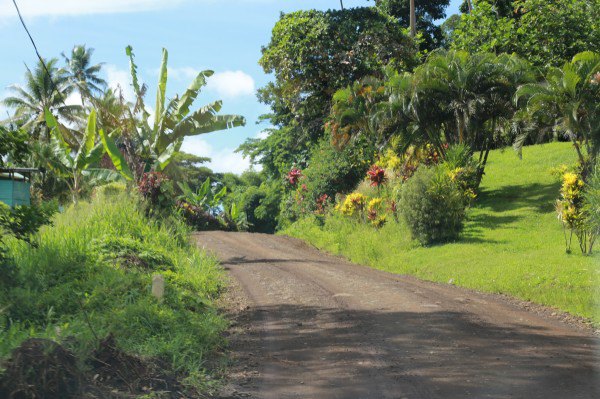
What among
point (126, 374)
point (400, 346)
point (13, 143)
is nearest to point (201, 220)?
point (13, 143)

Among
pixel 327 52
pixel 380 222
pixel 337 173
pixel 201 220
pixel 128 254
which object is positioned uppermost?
pixel 327 52

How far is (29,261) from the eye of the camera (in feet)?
35.2

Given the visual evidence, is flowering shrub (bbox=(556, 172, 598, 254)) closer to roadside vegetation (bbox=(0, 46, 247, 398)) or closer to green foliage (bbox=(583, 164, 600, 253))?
green foliage (bbox=(583, 164, 600, 253))

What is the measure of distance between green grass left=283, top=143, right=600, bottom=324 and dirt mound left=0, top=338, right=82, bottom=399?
8.11 m

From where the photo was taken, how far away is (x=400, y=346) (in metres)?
8.12

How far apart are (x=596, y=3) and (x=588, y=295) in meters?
25.7

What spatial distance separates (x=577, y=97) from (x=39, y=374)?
1998cm

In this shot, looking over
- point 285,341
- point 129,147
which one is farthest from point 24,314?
point 129,147

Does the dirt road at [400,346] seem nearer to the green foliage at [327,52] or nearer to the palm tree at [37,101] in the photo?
the green foliage at [327,52]

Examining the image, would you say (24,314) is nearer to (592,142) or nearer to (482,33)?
(592,142)

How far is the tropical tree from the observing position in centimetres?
2136

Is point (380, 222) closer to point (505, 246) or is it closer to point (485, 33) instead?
point (505, 246)

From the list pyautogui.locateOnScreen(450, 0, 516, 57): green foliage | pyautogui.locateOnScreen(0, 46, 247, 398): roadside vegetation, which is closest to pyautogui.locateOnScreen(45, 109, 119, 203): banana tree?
pyautogui.locateOnScreen(0, 46, 247, 398): roadside vegetation

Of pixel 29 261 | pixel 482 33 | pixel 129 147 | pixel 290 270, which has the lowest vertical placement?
pixel 290 270
